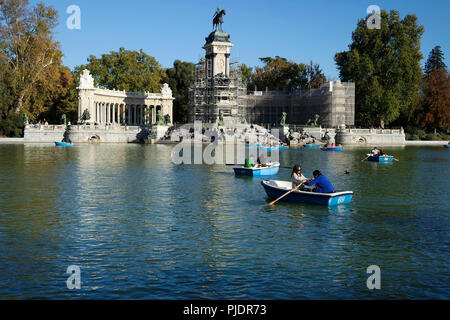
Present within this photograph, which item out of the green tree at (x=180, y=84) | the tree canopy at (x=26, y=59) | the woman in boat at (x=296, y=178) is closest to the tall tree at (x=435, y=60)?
the green tree at (x=180, y=84)

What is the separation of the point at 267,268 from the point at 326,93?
82112mm

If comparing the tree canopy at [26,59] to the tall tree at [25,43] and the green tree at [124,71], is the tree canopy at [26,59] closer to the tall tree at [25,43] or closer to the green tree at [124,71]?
the tall tree at [25,43]

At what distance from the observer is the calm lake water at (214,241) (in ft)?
40.2

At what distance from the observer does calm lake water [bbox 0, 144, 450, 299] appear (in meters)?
12.3

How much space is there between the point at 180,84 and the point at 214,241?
344ft

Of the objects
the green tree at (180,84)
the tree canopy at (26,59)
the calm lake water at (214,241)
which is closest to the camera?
the calm lake water at (214,241)

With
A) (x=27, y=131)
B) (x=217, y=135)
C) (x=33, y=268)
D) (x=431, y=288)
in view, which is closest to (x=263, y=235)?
(x=431, y=288)

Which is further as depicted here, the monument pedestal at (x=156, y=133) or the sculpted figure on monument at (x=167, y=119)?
the sculpted figure on monument at (x=167, y=119)

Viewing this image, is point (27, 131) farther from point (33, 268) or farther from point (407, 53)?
point (33, 268)

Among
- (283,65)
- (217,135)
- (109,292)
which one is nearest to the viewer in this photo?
(109,292)

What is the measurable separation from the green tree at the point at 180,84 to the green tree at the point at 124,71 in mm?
8968

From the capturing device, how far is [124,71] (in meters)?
103

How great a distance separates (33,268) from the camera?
13438 mm

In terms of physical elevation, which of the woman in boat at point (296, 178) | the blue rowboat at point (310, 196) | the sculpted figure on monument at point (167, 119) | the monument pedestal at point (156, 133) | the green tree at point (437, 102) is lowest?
the blue rowboat at point (310, 196)
